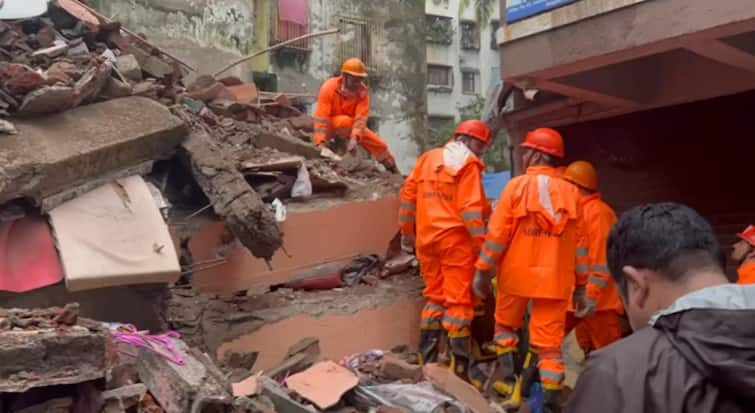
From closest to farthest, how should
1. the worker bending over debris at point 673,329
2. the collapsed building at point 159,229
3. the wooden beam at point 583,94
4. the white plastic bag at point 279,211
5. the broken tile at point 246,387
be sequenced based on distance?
1. the worker bending over debris at point 673,329
2. the collapsed building at point 159,229
3. the broken tile at point 246,387
4. the wooden beam at point 583,94
5. the white plastic bag at point 279,211

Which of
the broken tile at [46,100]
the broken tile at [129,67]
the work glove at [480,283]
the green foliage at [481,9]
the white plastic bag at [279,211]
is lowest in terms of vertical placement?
the work glove at [480,283]

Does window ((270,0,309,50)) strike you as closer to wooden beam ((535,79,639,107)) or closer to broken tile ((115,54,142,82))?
broken tile ((115,54,142,82))

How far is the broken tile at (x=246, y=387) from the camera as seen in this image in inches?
183

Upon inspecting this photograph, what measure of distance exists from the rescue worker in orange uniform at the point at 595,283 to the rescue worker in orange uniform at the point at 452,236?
0.81 meters

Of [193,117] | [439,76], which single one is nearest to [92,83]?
[193,117]

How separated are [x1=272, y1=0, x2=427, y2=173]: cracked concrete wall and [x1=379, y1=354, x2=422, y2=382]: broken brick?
52.9 feet

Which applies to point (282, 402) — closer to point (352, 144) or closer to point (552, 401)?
point (552, 401)

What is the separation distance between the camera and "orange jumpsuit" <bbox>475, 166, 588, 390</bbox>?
531 centimetres

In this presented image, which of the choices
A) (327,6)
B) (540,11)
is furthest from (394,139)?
(540,11)

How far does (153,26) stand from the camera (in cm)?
1645

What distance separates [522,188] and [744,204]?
298 centimetres

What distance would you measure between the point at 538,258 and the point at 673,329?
12.3ft

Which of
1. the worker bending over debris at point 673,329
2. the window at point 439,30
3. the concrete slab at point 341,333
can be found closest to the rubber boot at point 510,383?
the concrete slab at point 341,333

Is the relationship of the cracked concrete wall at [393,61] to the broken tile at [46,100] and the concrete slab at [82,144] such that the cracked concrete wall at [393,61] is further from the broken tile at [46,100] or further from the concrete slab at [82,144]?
the broken tile at [46,100]
